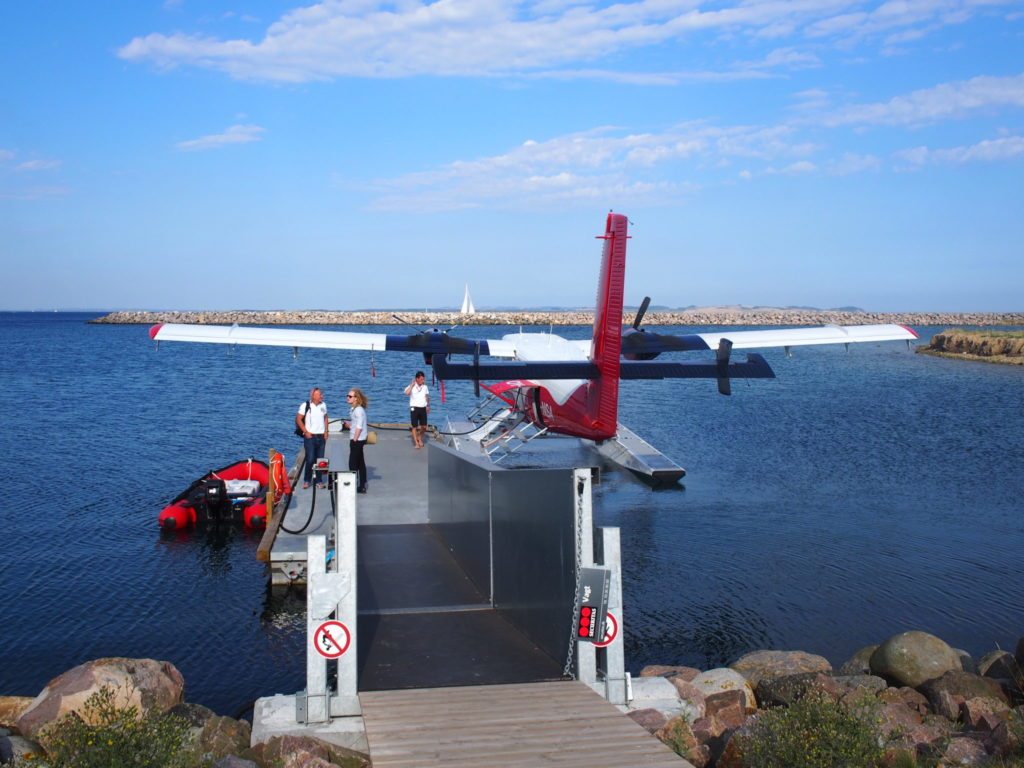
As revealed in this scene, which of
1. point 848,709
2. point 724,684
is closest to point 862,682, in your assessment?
point 724,684

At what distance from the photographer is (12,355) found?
7188cm

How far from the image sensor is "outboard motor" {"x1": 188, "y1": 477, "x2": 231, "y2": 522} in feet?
52.6

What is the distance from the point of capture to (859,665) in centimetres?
974

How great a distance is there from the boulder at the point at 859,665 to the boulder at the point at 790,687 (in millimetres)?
1054

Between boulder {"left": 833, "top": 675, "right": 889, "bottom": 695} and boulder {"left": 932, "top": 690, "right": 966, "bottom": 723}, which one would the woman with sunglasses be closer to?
boulder {"left": 833, "top": 675, "right": 889, "bottom": 695}

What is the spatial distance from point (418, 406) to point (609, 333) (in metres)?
4.42

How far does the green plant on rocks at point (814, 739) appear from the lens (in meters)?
5.51

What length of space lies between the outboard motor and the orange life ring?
108 centimetres

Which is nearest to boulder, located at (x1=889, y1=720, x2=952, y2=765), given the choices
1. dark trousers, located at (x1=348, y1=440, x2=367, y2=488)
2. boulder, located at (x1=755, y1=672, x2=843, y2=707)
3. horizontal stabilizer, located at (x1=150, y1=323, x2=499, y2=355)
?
boulder, located at (x1=755, y1=672, x2=843, y2=707)

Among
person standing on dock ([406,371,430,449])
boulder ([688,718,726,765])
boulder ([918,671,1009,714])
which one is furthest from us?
person standing on dock ([406,371,430,449])

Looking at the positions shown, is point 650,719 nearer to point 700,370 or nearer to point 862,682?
point 862,682

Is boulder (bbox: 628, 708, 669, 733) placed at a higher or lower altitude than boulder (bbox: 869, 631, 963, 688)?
higher

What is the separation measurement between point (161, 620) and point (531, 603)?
6.00 meters

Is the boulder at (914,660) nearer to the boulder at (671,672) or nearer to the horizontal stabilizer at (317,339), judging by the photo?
the boulder at (671,672)
